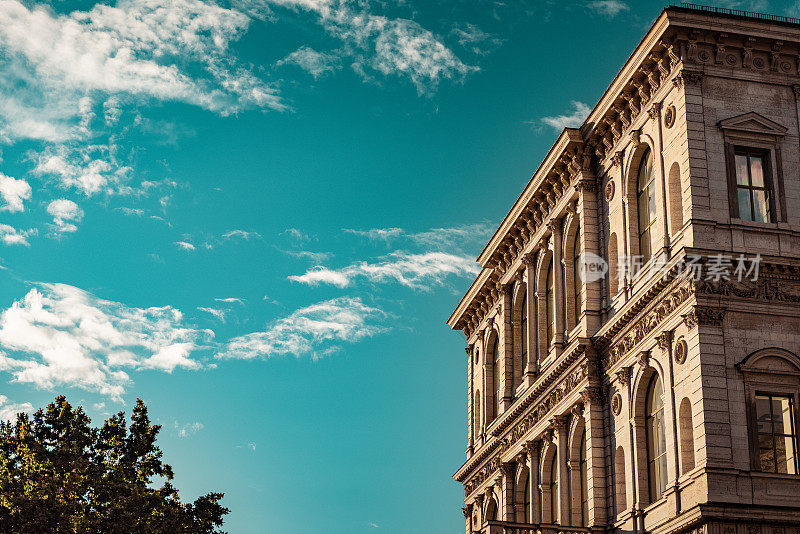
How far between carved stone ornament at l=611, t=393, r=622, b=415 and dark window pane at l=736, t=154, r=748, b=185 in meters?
8.26

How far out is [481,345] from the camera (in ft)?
186

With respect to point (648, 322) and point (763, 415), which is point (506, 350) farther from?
point (763, 415)

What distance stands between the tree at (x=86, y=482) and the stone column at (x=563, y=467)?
16675 mm

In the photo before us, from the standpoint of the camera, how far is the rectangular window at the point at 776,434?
30828 mm

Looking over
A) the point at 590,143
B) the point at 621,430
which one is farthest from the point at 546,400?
the point at 590,143

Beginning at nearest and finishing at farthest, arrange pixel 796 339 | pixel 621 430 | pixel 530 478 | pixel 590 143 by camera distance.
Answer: pixel 796 339, pixel 621 430, pixel 590 143, pixel 530 478

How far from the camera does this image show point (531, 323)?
47594 mm

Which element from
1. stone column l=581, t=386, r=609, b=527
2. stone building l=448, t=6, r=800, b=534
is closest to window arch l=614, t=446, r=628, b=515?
stone building l=448, t=6, r=800, b=534

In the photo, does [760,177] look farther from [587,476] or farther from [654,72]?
[587,476]

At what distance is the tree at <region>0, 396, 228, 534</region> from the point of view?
1818 inches

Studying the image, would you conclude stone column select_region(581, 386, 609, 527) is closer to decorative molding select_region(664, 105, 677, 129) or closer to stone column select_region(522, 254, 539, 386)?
stone column select_region(522, 254, 539, 386)

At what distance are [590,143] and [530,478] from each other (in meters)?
13.8

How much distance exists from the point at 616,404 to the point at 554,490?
24.9 ft

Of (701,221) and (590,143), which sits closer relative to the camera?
(701,221)
